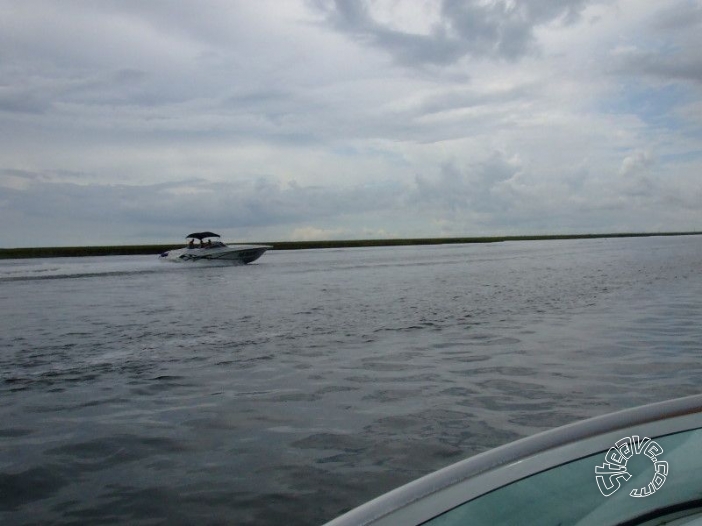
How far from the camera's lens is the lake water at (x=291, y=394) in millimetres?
6309

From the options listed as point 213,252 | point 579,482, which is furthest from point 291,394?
point 213,252

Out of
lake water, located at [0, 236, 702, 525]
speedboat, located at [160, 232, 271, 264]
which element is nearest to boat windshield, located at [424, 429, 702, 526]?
lake water, located at [0, 236, 702, 525]

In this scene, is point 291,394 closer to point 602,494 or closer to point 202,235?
point 602,494

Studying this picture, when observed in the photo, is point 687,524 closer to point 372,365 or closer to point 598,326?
point 372,365

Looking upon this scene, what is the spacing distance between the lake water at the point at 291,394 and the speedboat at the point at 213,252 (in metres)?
30.5

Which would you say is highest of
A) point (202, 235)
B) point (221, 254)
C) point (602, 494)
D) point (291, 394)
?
point (202, 235)

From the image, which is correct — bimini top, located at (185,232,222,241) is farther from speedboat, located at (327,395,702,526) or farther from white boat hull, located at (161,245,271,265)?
speedboat, located at (327,395,702,526)

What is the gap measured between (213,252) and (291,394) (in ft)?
140

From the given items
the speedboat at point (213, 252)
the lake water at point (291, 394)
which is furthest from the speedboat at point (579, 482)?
the speedboat at point (213, 252)

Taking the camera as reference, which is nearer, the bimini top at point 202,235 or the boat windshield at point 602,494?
the boat windshield at point 602,494

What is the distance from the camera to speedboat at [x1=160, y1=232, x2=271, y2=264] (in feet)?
169

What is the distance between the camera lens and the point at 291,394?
32.2 ft

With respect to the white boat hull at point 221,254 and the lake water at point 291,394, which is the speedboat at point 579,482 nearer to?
the lake water at point 291,394

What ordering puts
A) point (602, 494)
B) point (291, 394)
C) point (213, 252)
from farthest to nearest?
point (213, 252), point (291, 394), point (602, 494)
